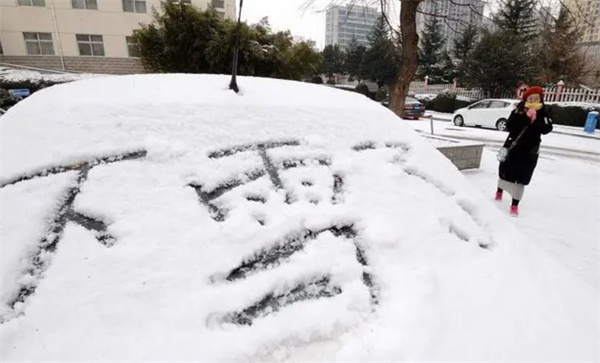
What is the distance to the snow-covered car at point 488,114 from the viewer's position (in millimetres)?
12500

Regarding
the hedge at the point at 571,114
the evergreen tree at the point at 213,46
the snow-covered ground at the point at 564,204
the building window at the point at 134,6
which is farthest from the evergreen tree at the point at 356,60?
the snow-covered ground at the point at 564,204

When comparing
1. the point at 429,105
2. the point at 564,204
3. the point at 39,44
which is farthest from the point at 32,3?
the point at 564,204

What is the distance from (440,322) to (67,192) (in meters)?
1.12

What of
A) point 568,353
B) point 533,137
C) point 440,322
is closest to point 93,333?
point 440,322

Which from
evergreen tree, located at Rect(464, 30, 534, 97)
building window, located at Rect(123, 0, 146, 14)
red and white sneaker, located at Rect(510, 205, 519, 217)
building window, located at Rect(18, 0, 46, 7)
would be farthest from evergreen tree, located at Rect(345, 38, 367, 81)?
red and white sneaker, located at Rect(510, 205, 519, 217)

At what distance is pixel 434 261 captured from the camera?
1.16 metres

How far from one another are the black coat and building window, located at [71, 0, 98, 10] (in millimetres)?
22234

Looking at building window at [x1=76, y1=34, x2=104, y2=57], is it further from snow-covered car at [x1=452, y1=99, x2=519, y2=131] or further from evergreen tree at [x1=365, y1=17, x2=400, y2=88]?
snow-covered car at [x1=452, y1=99, x2=519, y2=131]

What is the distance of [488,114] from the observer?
1295cm

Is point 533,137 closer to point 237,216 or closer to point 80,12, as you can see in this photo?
point 237,216

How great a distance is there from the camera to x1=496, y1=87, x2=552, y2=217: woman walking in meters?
3.78

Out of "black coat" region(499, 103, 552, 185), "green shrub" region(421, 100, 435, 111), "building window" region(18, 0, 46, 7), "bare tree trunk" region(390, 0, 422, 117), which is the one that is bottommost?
"green shrub" region(421, 100, 435, 111)

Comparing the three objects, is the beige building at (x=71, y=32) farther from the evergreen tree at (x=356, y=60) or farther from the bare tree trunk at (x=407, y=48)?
the bare tree trunk at (x=407, y=48)

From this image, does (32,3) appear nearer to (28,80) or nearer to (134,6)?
(134,6)
